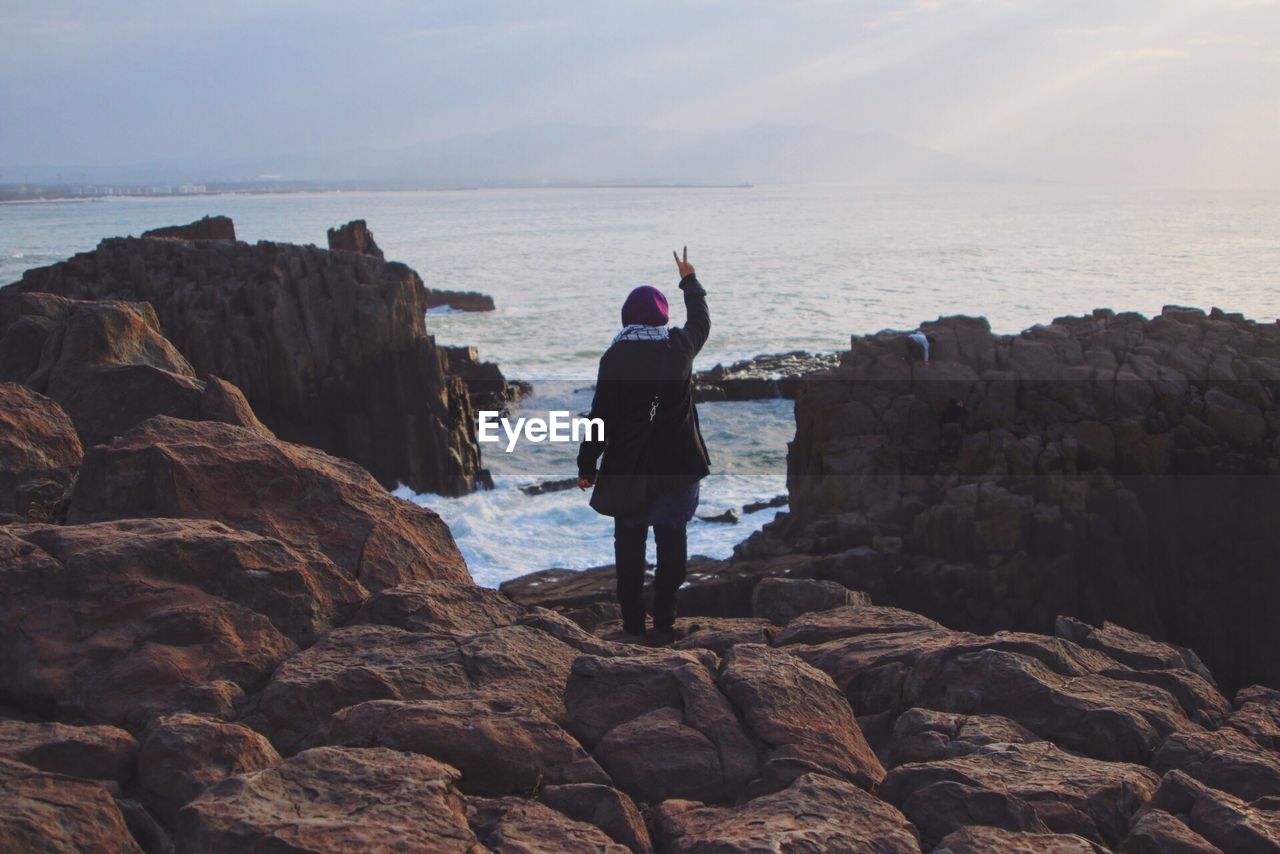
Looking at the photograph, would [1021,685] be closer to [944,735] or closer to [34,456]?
[944,735]

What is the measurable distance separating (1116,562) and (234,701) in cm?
1208

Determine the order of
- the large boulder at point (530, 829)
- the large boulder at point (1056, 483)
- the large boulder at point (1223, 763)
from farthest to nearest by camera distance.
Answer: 1. the large boulder at point (1056, 483)
2. the large boulder at point (1223, 763)
3. the large boulder at point (530, 829)

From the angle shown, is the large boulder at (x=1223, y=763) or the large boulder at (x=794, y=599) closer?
the large boulder at (x=1223, y=763)

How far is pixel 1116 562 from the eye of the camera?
46.3 ft

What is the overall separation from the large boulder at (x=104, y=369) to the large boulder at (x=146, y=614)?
7.70 feet

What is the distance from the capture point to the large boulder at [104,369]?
7555mm

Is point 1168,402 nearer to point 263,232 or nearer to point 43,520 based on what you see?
point 43,520

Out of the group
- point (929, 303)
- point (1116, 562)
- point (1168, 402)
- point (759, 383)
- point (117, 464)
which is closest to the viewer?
point (117, 464)

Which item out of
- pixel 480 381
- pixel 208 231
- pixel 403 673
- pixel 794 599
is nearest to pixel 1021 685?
pixel 794 599

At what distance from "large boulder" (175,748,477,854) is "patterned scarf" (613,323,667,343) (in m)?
3.01

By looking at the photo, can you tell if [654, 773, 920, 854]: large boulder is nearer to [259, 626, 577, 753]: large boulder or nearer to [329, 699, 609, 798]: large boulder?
[329, 699, 609, 798]: large boulder

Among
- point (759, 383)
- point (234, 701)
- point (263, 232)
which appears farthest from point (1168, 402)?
point (263, 232)

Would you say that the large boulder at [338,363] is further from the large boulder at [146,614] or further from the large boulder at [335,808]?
the large boulder at [335,808]

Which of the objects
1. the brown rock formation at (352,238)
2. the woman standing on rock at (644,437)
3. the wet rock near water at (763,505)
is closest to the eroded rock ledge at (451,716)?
the woman standing on rock at (644,437)
